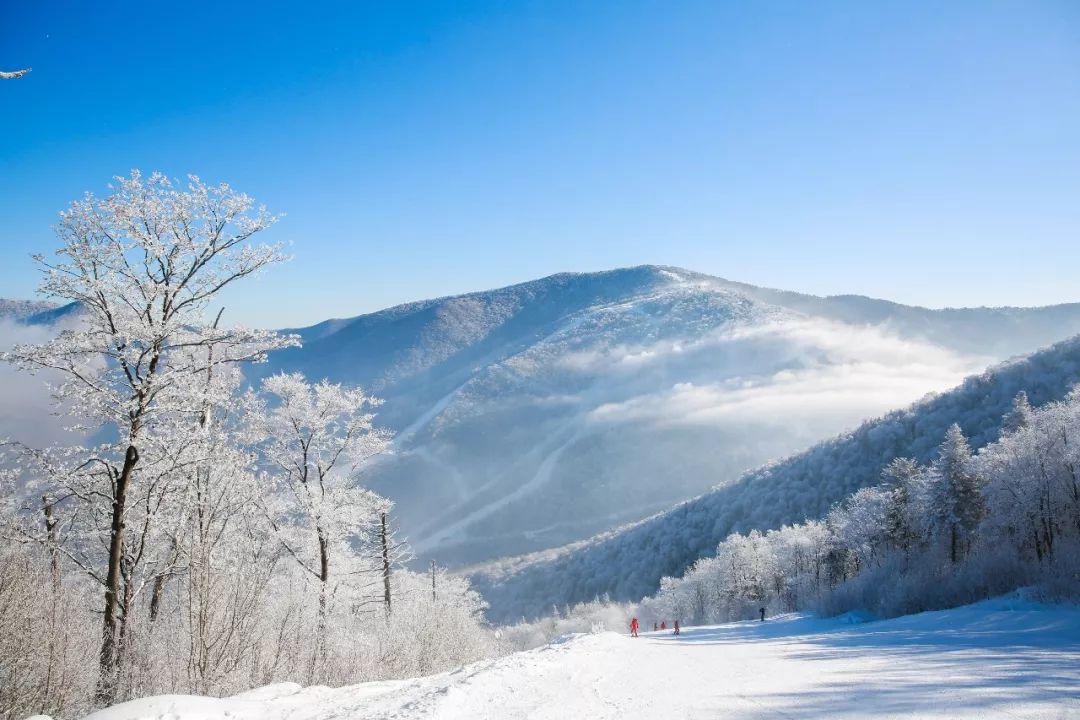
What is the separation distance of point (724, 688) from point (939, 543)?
1731 inches

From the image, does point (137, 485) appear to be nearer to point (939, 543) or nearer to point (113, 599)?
point (113, 599)

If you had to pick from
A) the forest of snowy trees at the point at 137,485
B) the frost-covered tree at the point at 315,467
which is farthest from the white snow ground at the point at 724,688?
the frost-covered tree at the point at 315,467

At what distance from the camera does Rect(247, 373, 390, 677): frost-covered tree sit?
15.9 meters

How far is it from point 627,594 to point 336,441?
106872 millimetres

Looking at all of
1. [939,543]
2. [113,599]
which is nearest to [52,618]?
[113,599]

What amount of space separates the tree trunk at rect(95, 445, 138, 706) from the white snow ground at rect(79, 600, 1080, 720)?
2495 millimetres

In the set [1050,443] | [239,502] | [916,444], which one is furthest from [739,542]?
[239,502]

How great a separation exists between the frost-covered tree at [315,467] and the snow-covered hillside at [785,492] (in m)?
94.6

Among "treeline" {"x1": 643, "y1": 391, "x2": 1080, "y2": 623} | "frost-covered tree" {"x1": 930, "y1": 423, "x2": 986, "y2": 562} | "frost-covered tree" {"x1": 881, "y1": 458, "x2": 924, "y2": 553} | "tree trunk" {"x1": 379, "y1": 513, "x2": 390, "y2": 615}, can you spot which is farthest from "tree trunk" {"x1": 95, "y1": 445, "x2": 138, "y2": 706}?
"frost-covered tree" {"x1": 881, "y1": 458, "x2": 924, "y2": 553}

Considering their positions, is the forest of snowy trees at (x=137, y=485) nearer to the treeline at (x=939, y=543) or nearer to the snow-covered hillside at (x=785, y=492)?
the treeline at (x=939, y=543)

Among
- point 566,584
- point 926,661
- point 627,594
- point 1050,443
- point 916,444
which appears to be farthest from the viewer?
point 566,584

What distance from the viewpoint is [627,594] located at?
11150 cm

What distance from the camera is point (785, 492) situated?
359ft

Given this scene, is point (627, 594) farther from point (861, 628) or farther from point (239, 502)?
point (239, 502)
